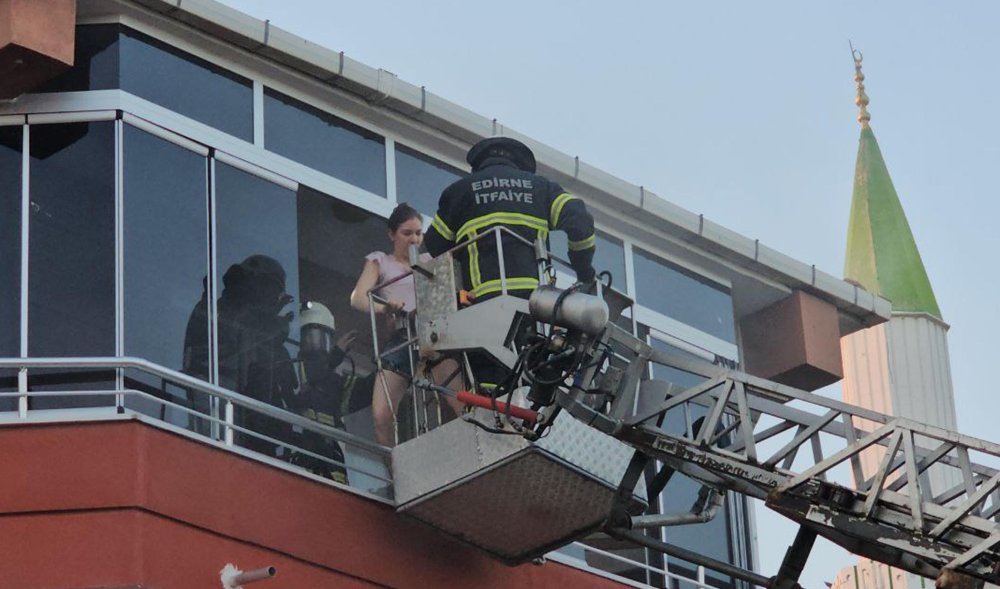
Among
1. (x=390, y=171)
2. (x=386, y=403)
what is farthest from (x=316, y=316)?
(x=390, y=171)

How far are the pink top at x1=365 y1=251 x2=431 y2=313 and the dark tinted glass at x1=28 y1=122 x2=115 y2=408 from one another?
2.39 meters

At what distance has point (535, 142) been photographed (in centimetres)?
1806

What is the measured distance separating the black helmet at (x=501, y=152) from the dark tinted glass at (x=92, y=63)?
2.66 metres

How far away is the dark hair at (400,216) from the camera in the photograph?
16656 mm

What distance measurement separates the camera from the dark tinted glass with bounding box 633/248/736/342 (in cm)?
1931

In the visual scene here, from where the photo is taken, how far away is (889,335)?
32.4 meters

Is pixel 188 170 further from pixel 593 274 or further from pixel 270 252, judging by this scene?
pixel 593 274

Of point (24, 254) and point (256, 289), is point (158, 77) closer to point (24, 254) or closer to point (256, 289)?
point (256, 289)

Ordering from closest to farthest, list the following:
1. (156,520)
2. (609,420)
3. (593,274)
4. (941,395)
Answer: (156,520)
(609,420)
(593,274)
(941,395)

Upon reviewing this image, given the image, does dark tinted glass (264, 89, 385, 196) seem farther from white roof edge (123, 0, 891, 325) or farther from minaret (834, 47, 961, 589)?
minaret (834, 47, 961, 589)

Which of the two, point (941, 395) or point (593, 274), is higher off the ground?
point (941, 395)

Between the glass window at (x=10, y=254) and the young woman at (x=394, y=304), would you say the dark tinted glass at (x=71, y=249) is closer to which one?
the glass window at (x=10, y=254)

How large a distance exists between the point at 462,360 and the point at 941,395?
56.2 ft

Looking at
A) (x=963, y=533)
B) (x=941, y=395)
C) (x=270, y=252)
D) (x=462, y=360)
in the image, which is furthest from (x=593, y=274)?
(x=941, y=395)
